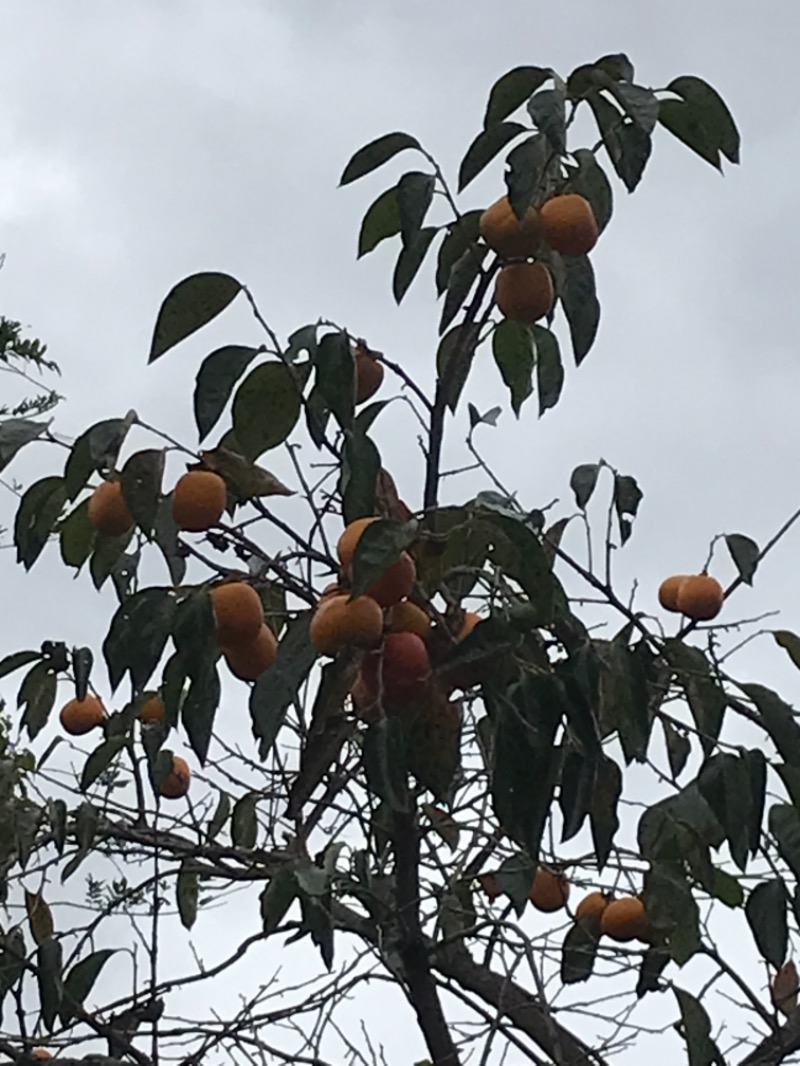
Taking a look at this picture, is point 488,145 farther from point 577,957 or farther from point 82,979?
point 82,979

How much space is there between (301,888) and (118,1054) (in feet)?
1.36

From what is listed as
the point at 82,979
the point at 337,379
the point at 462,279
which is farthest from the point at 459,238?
the point at 82,979

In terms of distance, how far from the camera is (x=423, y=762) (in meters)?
0.97

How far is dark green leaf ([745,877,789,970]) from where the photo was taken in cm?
116

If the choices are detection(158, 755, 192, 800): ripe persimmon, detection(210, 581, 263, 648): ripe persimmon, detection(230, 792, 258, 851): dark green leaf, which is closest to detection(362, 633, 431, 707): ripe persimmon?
detection(210, 581, 263, 648): ripe persimmon

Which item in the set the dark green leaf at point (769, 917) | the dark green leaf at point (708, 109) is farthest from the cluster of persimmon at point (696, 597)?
the dark green leaf at point (708, 109)

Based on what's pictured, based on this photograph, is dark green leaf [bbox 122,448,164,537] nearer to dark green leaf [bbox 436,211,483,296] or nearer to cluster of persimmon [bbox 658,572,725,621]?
dark green leaf [bbox 436,211,483,296]

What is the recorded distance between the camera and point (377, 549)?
34.0 inches

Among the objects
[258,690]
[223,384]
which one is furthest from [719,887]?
[223,384]

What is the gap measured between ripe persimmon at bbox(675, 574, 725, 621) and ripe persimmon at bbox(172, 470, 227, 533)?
53cm

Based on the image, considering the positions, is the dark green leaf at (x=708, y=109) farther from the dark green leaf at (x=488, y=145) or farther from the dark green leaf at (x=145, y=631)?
the dark green leaf at (x=145, y=631)

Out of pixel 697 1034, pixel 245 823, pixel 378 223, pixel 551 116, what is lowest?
pixel 697 1034

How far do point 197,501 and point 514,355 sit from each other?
0.32 m

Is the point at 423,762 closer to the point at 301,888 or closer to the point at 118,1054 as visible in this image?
the point at 301,888
